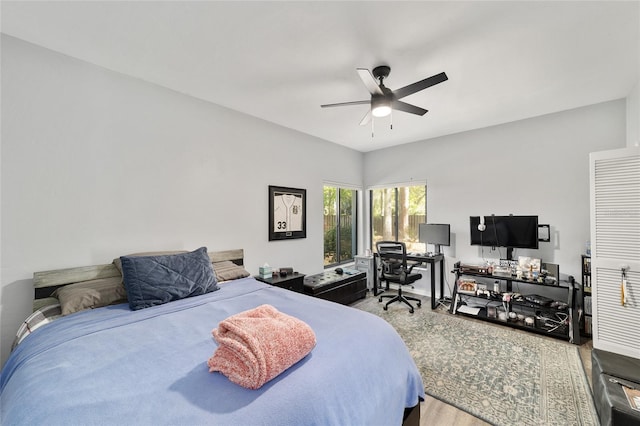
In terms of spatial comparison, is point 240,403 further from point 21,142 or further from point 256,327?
point 21,142

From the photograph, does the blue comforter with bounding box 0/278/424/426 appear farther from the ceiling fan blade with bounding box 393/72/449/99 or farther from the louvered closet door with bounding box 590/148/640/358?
the louvered closet door with bounding box 590/148/640/358

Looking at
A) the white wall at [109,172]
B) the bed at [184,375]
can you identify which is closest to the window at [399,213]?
the white wall at [109,172]

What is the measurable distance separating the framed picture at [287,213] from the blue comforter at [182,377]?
192 centimetres

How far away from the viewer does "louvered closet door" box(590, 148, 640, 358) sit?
2.21 meters

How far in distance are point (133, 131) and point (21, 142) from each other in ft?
2.41

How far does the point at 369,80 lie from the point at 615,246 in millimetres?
2611

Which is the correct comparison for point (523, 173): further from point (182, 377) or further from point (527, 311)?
point (182, 377)

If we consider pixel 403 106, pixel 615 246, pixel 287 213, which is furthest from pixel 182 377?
pixel 615 246

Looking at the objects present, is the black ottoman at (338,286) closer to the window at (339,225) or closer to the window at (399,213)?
the window at (339,225)

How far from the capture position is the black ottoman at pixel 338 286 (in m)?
3.51

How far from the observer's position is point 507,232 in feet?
11.5

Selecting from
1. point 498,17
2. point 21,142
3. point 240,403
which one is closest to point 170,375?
point 240,403

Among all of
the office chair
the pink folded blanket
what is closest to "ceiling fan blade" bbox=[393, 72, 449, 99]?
the pink folded blanket

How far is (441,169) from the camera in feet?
14.2
